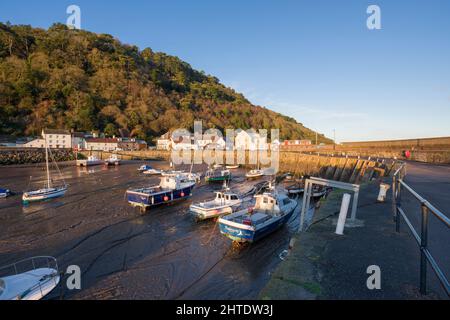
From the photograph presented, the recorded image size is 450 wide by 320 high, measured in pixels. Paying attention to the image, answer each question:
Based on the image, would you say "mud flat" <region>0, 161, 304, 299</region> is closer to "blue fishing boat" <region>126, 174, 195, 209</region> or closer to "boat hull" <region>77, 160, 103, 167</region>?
"blue fishing boat" <region>126, 174, 195, 209</region>

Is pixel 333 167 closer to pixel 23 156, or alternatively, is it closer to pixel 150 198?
pixel 150 198

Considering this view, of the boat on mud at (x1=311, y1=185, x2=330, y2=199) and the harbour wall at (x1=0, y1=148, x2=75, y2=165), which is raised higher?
the harbour wall at (x1=0, y1=148, x2=75, y2=165)

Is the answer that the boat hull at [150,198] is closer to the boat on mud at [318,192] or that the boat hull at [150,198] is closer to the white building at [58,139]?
the boat on mud at [318,192]

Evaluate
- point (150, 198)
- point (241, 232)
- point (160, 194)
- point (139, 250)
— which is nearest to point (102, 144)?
point (160, 194)

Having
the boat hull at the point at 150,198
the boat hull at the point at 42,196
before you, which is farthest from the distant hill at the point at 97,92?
the boat hull at the point at 150,198

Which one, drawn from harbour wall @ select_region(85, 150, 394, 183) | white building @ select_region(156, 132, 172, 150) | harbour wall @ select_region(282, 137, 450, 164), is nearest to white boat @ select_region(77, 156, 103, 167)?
white building @ select_region(156, 132, 172, 150)

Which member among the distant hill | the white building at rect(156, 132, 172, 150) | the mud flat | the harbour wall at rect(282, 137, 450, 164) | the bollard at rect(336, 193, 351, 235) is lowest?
the mud flat
